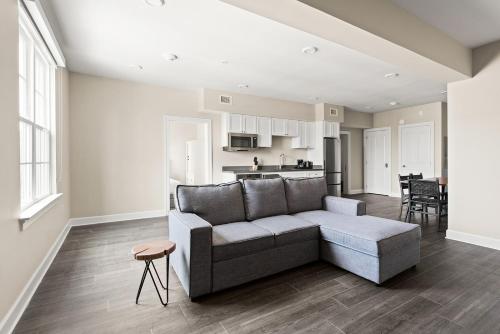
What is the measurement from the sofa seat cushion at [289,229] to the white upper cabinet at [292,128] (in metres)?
3.78

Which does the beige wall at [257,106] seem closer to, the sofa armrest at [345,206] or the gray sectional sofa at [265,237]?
the gray sectional sofa at [265,237]

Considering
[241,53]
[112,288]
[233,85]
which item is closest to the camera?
[112,288]

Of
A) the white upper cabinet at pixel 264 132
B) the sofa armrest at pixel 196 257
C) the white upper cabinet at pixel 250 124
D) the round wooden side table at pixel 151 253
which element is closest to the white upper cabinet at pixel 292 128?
the white upper cabinet at pixel 264 132

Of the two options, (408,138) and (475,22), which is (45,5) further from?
(408,138)

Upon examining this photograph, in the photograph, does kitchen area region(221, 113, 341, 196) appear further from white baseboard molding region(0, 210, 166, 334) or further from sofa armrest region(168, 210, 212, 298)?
sofa armrest region(168, 210, 212, 298)

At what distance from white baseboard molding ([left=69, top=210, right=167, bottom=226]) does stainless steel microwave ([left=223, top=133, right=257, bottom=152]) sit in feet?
6.50

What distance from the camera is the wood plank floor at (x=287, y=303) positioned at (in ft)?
5.48

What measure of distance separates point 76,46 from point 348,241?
4035 mm

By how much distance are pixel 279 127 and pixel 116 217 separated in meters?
4.03

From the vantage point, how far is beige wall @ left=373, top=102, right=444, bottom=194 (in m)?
6.34

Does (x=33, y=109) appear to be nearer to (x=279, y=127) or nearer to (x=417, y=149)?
(x=279, y=127)

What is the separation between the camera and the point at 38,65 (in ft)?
9.04

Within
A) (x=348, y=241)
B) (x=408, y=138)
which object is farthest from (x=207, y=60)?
(x=408, y=138)

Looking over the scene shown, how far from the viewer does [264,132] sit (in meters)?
5.84
